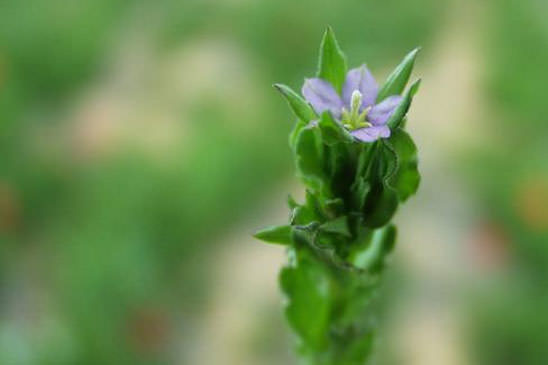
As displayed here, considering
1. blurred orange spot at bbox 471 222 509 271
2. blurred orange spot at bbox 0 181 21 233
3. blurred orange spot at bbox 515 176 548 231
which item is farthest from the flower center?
blurred orange spot at bbox 0 181 21 233

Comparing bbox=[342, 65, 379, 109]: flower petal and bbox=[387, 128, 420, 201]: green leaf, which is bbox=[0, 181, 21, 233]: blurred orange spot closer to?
bbox=[342, 65, 379, 109]: flower petal

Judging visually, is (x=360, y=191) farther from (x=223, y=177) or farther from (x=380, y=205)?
(x=223, y=177)

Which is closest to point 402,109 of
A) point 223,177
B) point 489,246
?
point 489,246

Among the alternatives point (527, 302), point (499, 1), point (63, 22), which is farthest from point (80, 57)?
point (527, 302)

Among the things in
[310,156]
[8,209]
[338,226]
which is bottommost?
[338,226]

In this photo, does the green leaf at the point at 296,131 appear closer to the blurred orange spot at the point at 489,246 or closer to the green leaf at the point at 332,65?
the green leaf at the point at 332,65

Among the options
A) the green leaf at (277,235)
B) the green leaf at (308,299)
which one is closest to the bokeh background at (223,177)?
the green leaf at (308,299)
